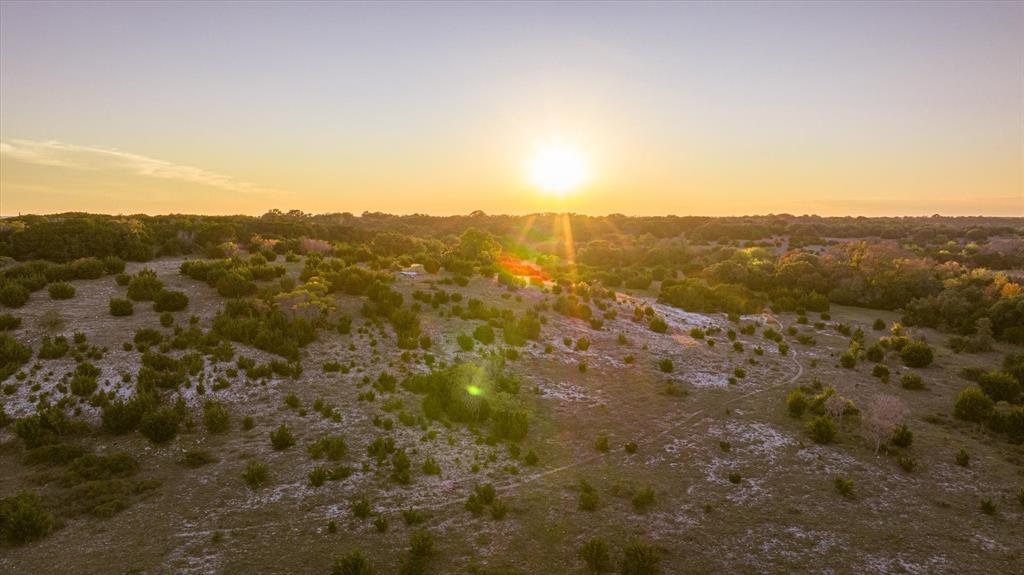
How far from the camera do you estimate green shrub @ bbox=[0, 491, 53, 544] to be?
11.3 m

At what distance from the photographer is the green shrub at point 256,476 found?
13.7 metres

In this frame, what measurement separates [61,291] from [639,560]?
89.4ft

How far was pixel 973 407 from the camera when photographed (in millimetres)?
19297

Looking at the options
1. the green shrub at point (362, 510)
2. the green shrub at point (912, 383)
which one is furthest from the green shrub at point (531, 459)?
the green shrub at point (912, 383)

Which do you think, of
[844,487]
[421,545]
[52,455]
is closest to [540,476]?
[421,545]

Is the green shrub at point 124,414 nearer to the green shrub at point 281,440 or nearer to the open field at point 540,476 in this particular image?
the open field at point 540,476

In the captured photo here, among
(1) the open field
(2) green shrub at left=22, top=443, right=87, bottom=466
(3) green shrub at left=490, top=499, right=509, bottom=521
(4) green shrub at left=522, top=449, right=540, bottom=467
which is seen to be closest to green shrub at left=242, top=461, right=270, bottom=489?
(1) the open field

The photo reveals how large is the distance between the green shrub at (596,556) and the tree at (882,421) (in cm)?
1148

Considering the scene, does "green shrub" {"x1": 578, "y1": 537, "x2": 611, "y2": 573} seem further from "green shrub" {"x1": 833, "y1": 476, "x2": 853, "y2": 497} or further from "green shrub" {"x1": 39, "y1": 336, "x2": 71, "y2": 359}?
"green shrub" {"x1": 39, "y1": 336, "x2": 71, "y2": 359}

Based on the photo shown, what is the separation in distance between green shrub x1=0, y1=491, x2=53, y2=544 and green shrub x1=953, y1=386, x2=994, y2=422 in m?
29.9

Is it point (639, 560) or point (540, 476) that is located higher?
point (639, 560)

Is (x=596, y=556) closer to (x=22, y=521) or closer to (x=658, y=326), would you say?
(x=22, y=521)

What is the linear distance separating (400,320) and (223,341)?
24.9 feet

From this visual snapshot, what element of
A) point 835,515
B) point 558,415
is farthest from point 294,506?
point 835,515
